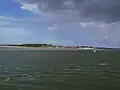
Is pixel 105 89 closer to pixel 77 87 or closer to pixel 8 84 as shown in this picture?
pixel 77 87

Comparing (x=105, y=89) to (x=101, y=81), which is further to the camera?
(x=101, y=81)

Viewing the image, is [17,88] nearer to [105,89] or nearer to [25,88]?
[25,88]

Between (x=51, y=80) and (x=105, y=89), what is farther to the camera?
(x=51, y=80)

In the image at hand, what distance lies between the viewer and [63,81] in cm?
4234

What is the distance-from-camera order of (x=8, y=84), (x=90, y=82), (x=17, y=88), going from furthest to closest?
(x=90, y=82)
(x=8, y=84)
(x=17, y=88)

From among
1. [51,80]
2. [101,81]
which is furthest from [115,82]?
[51,80]

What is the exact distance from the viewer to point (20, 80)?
41.9 meters

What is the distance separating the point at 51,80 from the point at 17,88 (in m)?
7.81

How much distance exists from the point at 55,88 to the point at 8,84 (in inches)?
237

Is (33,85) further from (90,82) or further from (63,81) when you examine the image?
(90,82)

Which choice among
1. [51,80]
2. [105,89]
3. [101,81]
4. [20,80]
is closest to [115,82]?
[101,81]

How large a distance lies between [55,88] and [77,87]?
9.24 ft

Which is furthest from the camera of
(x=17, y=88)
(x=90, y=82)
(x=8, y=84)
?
(x=90, y=82)

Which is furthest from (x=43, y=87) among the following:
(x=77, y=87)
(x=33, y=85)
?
(x=77, y=87)
